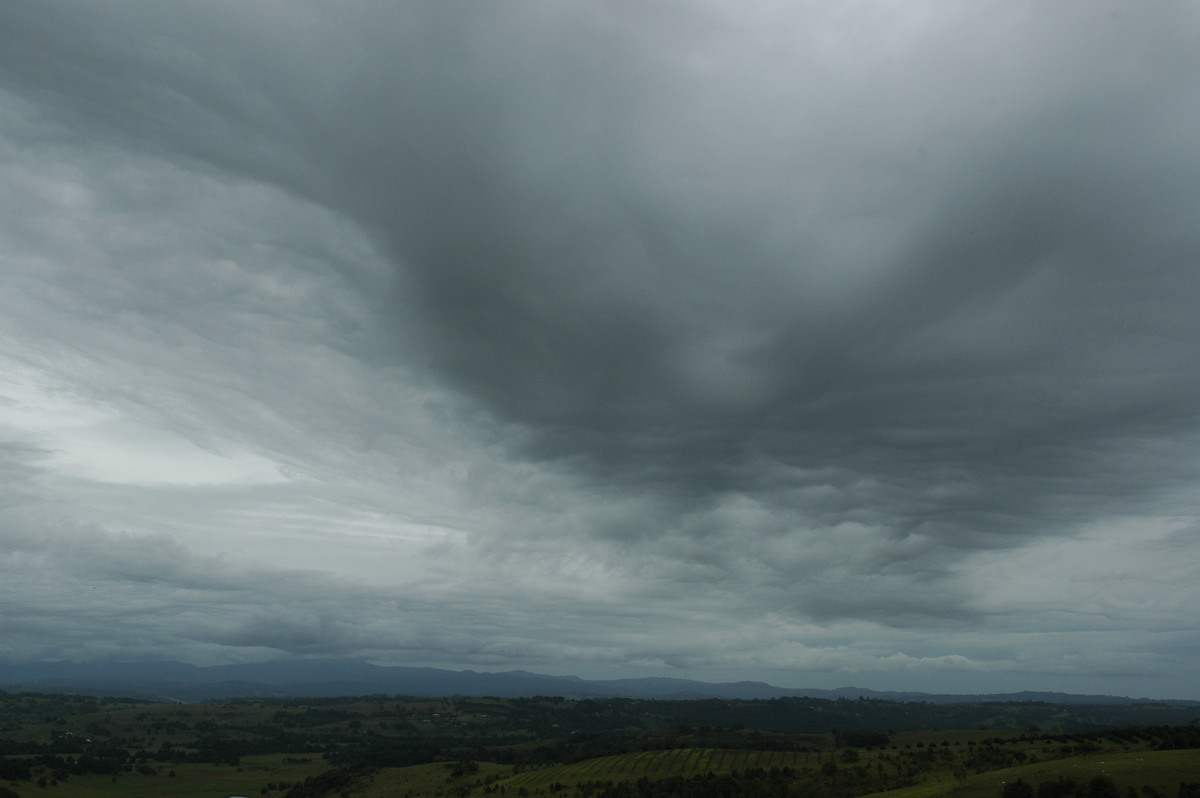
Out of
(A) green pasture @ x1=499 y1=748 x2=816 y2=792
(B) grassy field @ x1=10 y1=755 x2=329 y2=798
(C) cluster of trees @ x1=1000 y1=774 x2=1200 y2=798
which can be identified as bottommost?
(B) grassy field @ x1=10 y1=755 x2=329 y2=798

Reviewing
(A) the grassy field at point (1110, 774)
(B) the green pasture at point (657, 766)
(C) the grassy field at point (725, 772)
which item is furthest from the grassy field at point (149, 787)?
(A) the grassy field at point (1110, 774)

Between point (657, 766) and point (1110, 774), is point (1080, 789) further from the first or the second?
point (657, 766)

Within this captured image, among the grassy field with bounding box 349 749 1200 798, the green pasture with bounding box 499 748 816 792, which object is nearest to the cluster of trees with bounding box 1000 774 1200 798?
the grassy field with bounding box 349 749 1200 798

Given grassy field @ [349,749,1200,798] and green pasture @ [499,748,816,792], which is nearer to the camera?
grassy field @ [349,749,1200,798]

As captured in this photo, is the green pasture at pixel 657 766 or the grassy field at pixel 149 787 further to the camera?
the grassy field at pixel 149 787

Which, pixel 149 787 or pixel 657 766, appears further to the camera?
pixel 149 787

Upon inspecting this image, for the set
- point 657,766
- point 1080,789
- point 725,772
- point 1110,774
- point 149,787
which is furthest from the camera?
point 149,787

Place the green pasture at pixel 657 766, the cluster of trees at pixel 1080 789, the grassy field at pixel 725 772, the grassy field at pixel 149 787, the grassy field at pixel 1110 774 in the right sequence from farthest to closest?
1. the grassy field at pixel 149 787
2. the green pasture at pixel 657 766
3. the grassy field at pixel 725 772
4. the grassy field at pixel 1110 774
5. the cluster of trees at pixel 1080 789

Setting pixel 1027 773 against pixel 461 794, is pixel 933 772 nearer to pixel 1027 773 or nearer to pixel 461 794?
pixel 1027 773

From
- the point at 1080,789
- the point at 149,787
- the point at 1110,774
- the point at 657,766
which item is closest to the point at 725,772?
the point at 657,766

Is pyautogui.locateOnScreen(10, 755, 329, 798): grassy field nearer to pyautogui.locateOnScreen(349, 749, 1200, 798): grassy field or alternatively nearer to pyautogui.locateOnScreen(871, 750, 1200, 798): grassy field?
pyautogui.locateOnScreen(349, 749, 1200, 798): grassy field

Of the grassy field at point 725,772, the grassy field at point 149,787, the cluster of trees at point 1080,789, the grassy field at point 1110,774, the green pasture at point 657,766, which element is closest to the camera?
the cluster of trees at point 1080,789

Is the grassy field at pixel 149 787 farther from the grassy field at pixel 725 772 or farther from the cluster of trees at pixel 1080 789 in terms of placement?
the cluster of trees at pixel 1080 789

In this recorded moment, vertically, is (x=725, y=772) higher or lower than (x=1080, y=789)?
lower
